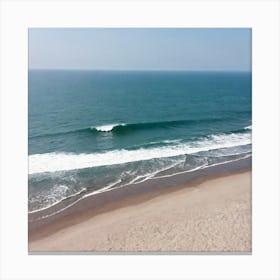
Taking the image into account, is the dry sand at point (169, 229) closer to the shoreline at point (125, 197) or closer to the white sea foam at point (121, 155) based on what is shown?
the shoreline at point (125, 197)

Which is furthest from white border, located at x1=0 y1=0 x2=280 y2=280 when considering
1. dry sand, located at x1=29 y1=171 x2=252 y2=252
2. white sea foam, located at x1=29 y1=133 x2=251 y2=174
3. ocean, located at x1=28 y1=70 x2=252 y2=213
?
white sea foam, located at x1=29 y1=133 x2=251 y2=174

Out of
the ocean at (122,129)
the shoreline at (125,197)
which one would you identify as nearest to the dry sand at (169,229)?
the shoreline at (125,197)

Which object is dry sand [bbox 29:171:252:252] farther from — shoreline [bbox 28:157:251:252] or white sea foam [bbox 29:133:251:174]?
white sea foam [bbox 29:133:251:174]

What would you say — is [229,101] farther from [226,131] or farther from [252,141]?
[252,141]
